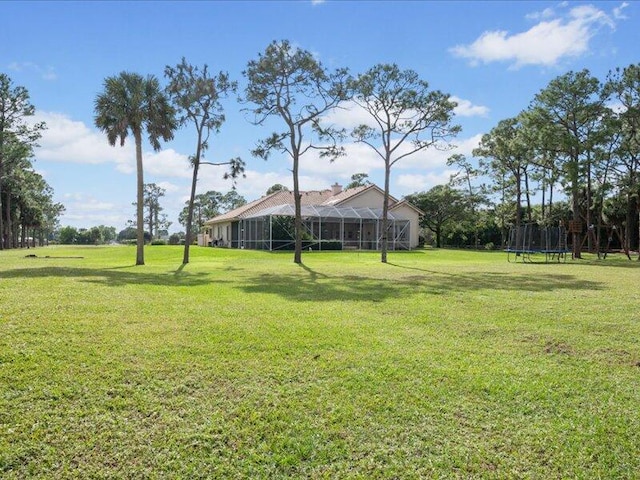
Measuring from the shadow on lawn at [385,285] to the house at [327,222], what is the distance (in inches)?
758

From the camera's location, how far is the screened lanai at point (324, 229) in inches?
1335

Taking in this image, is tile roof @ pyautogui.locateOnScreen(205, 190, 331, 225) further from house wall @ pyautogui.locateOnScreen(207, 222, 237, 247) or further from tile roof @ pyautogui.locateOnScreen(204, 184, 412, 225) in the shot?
house wall @ pyautogui.locateOnScreen(207, 222, 237, 247)

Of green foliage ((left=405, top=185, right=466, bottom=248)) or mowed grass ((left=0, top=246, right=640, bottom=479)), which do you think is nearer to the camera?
mowed grass ((left=0, top=246, right=640, bottom=479))

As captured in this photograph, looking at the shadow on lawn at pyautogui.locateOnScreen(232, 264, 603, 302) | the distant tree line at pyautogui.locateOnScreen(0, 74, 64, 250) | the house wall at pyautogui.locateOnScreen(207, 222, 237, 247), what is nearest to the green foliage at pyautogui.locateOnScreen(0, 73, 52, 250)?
the distant tree line at pyautogui.locateOnScreen(0, 74, 64, 250)

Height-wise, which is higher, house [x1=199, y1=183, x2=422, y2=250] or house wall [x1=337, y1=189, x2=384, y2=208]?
house wall [x1=337, y1=189, x2=384, y2=208]

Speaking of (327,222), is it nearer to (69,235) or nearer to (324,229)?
(324,229)

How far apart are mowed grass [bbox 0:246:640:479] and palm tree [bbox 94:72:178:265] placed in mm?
14113

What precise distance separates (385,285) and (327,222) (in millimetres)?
25477

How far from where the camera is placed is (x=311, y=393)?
439cm

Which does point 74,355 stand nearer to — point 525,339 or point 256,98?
point 525,339

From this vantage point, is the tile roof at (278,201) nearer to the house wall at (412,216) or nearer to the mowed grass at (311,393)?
the house wall at (412,216)

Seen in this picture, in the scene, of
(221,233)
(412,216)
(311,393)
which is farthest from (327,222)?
(311,393)

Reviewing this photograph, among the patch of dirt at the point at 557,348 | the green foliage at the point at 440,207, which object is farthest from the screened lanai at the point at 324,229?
the patch of dirt at the point at 557,348

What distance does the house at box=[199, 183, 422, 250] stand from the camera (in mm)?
34156
